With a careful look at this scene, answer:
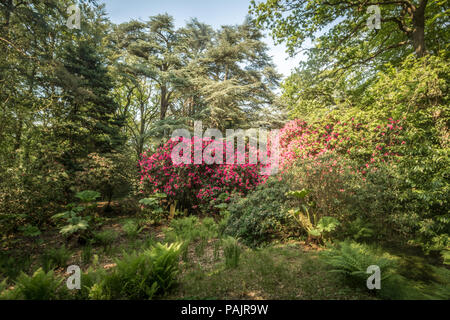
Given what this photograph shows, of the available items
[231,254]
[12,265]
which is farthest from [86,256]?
[231,254]

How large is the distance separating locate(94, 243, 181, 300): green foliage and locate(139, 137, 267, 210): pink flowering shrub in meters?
4.31

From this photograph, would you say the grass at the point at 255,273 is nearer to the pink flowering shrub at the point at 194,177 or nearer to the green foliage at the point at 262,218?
the green foliage at the point at 262,218

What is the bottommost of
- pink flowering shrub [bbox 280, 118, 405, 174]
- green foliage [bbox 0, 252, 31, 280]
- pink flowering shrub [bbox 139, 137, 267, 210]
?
green foliage [bbox 0, 252, 31, 280]

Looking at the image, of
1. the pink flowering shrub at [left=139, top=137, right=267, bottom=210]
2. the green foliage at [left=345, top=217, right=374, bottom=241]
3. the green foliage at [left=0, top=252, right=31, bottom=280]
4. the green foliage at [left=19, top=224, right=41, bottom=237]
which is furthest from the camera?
the pink flowering shrub at [left=139, top=137, right=267, bottom=210]

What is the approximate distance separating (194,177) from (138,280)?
507cm

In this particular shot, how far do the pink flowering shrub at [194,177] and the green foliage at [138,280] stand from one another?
14.1 feet

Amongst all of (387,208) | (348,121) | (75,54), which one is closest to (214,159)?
(348,121)

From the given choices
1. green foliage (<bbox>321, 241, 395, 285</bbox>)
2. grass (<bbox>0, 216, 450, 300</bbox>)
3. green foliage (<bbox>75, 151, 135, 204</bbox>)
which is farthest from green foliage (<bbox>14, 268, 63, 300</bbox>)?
green foliage (<bbox>75, 151, 135, 204</bbox>)

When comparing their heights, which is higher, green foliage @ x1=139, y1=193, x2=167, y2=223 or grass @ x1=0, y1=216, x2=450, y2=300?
green foliage @ x1=139, y1=193, x2=167, y2=223

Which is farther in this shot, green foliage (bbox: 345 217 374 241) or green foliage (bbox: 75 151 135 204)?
green foliage (bbox: 75 151 135 204)

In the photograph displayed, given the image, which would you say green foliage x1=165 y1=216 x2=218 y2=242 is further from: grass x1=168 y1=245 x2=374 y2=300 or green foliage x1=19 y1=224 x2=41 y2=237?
green foliage x1=19 y1=224 x2=41 y2=237

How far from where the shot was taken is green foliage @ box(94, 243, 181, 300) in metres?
2.54
